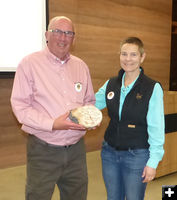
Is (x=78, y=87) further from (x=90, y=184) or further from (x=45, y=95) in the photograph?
(x=90, y=184)

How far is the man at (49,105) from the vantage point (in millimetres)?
1675

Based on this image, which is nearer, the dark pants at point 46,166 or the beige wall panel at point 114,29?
the dark pants at point 46,166

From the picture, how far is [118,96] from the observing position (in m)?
1.75

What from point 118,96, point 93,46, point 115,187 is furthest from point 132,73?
point 93,46

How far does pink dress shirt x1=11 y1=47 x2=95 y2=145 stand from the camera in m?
1.64

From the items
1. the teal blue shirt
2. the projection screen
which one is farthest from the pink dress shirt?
the projection screen

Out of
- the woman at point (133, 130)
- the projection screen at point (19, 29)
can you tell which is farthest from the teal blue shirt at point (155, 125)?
the projection screen at point (19, 29)

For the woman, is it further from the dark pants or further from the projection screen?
the projection screen

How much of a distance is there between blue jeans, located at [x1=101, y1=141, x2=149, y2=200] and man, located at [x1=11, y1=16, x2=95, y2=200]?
230 mm

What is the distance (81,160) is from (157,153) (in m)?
0.54

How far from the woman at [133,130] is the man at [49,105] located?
0.24 m

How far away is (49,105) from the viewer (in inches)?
66.9

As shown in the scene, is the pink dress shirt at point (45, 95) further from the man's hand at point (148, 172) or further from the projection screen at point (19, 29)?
the projection screen at point (19, 29)

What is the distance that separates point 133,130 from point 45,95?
1.96ft
